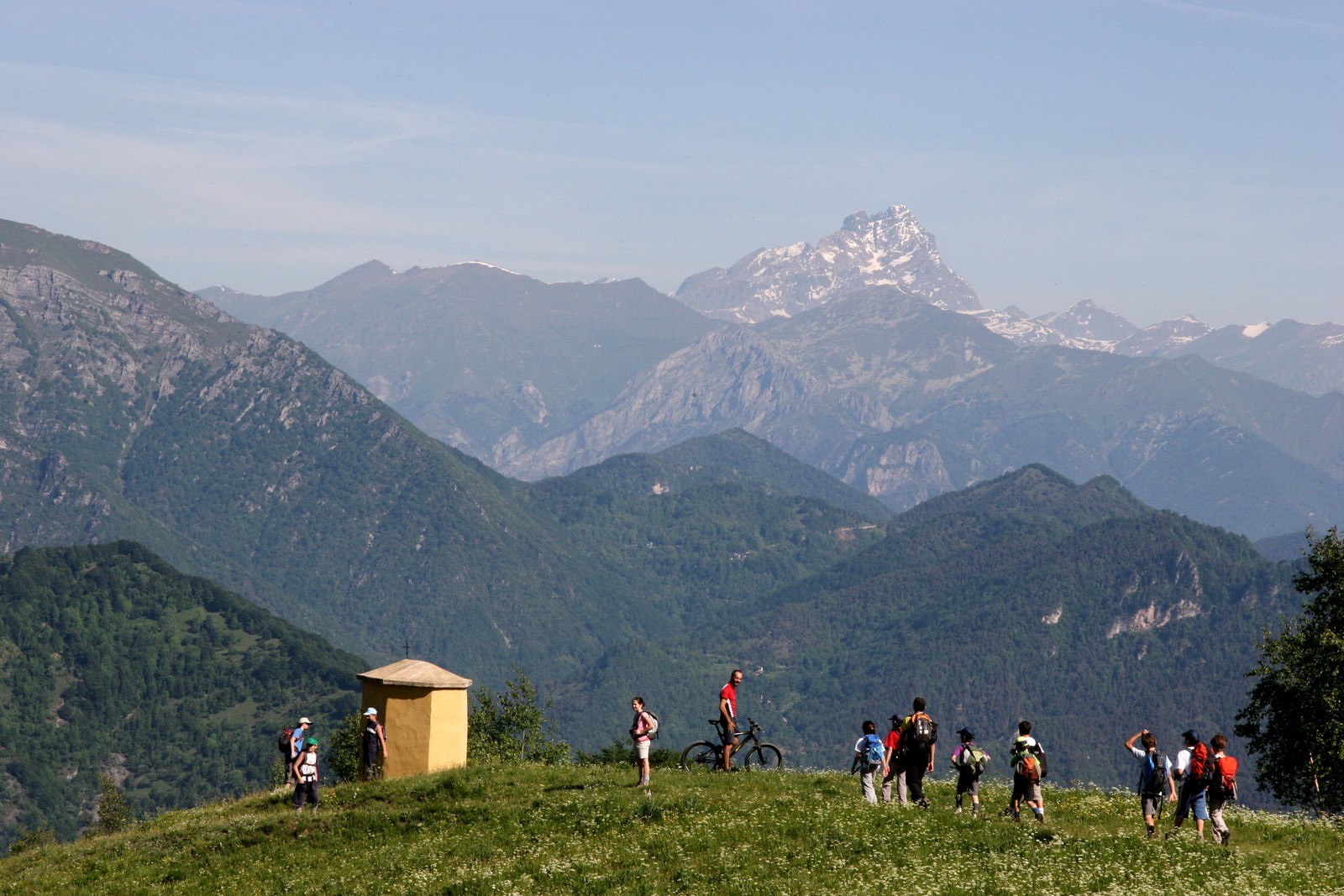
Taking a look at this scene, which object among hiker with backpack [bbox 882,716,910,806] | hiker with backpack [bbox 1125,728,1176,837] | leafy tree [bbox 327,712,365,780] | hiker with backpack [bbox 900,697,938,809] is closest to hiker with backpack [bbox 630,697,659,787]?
hiker with backpack [bbox 882,716,910,806]

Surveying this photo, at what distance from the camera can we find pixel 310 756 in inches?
1772

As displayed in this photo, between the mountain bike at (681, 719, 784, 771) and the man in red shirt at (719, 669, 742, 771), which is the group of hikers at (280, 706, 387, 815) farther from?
the man in red shirt at (719, 669, 742, 771)

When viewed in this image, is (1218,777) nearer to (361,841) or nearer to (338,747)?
(361,841)

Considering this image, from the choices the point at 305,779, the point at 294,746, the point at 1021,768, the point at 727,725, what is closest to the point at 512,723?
the point at 727,725

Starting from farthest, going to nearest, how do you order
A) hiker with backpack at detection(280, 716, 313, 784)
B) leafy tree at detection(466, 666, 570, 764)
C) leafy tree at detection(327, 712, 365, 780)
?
leafy tree at detection(466, 666, 570, 764)
leafy tree at detection(327, 712, 365, 780)
hiker with backpack at detection(280, 716, 313, 784)

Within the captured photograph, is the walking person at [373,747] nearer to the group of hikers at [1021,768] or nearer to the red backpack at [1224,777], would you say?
the group of hikers at [1021,768]

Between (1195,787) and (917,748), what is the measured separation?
7384mm

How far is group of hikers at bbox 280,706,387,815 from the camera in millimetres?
44750

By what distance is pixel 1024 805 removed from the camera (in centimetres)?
4278

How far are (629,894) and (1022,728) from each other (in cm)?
1244

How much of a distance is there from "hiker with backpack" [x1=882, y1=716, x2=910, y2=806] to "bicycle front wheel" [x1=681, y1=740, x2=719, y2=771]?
26.3ft

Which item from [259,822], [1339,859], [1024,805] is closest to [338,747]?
[259,822]

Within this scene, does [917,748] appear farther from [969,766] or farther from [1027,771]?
[1027,771]

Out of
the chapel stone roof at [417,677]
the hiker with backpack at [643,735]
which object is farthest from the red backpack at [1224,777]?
the chapel stone roof at [417,677]
